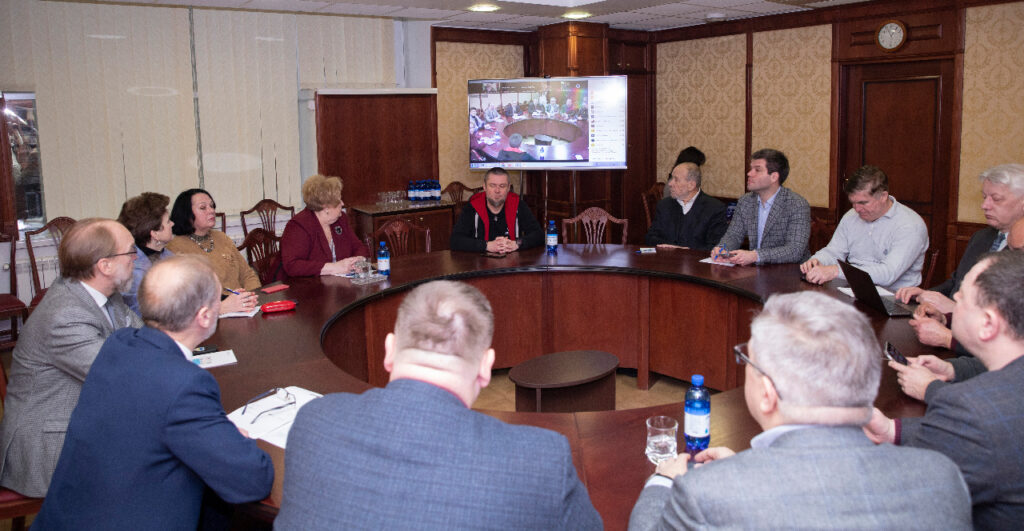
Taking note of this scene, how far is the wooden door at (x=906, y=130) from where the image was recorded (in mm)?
6703

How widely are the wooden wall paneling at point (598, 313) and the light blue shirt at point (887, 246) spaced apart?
1.15m

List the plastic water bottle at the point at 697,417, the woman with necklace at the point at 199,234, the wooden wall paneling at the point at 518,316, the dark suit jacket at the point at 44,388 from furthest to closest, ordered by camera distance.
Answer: the wooden wall paneling at the point at 518,316, the woman with necklace at the point at 199,234, the dark suit jacket at the point at 44,388, the plastic water bottle at the point at 697,417

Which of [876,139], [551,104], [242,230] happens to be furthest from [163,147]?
[876,139]

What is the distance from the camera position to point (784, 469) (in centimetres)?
136

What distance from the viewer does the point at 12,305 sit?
559 centimetres

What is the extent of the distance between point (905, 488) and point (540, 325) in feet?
12.8

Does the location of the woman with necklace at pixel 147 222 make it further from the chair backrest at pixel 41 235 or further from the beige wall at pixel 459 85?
the beige wall at pixel 459 85

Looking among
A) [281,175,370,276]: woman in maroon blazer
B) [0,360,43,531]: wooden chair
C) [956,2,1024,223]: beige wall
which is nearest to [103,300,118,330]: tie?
[0,360,43,531]: wooden chair

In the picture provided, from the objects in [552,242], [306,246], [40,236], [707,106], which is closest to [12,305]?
[40,236]

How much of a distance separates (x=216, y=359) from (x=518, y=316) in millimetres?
2374

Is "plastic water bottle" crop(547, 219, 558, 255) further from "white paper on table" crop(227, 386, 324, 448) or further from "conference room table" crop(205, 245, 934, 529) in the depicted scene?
"white paper on table" crop(227, 386, 324, 448)

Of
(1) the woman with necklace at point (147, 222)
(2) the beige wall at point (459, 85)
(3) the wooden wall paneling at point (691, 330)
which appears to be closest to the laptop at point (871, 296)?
(3) the wooden wall paneling at point (691, 330)

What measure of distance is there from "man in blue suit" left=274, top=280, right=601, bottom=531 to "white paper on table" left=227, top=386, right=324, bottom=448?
0.87 meters

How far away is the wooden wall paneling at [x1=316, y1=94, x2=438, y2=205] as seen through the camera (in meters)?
7.35
